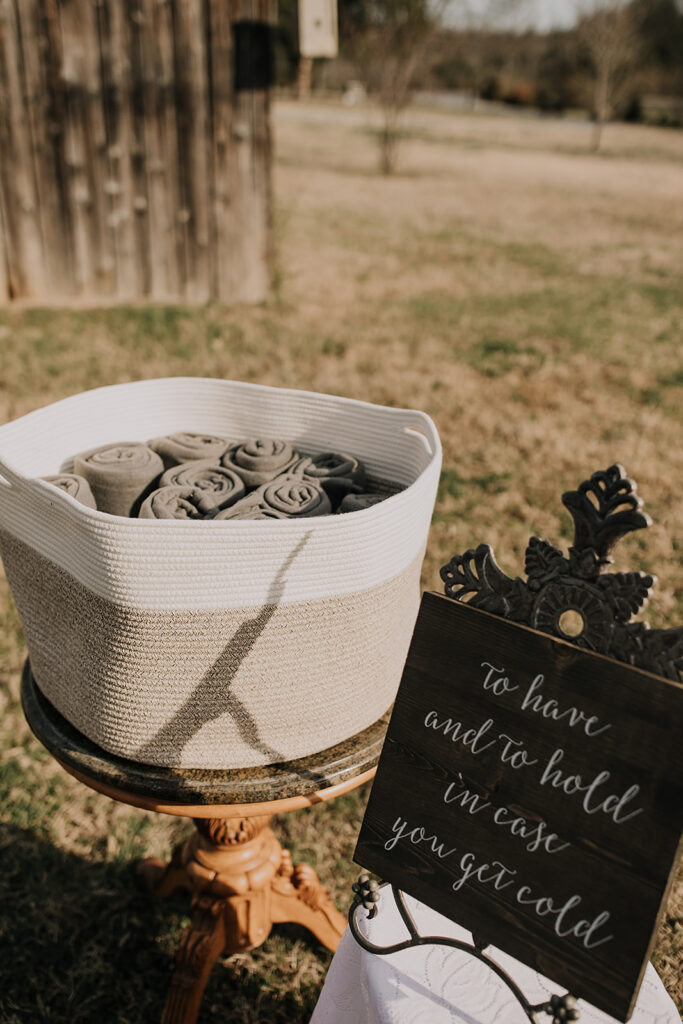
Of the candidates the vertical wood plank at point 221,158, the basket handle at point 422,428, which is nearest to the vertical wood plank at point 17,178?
the vertical wood plank at point 221,158

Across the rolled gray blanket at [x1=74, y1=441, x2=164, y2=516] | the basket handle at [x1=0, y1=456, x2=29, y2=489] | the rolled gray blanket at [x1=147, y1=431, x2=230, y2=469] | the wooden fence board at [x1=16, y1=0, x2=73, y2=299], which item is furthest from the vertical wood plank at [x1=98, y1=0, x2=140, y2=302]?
the basket handle at [x1=0, y1=456, x2=29, y2=489]

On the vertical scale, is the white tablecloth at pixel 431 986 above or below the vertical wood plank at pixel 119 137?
below

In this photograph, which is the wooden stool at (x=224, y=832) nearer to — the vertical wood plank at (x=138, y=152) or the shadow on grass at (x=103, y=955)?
the shadow on grass at (x=103, y=955)

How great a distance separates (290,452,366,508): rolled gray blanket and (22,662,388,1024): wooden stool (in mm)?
422

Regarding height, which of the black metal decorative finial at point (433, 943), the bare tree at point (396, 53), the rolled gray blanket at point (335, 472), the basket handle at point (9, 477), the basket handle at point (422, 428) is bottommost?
the black metal decorative finial at point (433, 943)

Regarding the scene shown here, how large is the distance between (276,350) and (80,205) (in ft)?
5.01

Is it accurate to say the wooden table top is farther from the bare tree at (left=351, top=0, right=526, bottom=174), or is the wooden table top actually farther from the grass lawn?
the bare tree at (left=351, top=0, right=526, bottom=174)

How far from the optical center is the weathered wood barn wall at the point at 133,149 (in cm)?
436

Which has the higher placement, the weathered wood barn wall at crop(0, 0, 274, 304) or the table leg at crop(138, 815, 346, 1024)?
the weathered wood barn wall at crop(0, 0, 274, 304)

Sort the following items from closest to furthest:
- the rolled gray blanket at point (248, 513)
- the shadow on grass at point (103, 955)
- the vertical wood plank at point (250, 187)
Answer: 1. the rolled gray blanket at point (248, 513)
2. the shadow on grass at point (103, 955)
3. the vertical wood plank at point (250, 187)

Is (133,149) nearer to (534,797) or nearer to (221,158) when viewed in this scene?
(221,158)

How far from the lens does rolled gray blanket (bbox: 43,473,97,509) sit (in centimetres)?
137

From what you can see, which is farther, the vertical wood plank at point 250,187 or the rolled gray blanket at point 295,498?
the vertical wood plank at point 250,187

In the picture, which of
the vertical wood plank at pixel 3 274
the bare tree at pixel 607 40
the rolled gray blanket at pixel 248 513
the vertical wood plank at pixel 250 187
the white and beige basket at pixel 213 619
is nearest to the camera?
the white and beige basket at pixel 213 619
